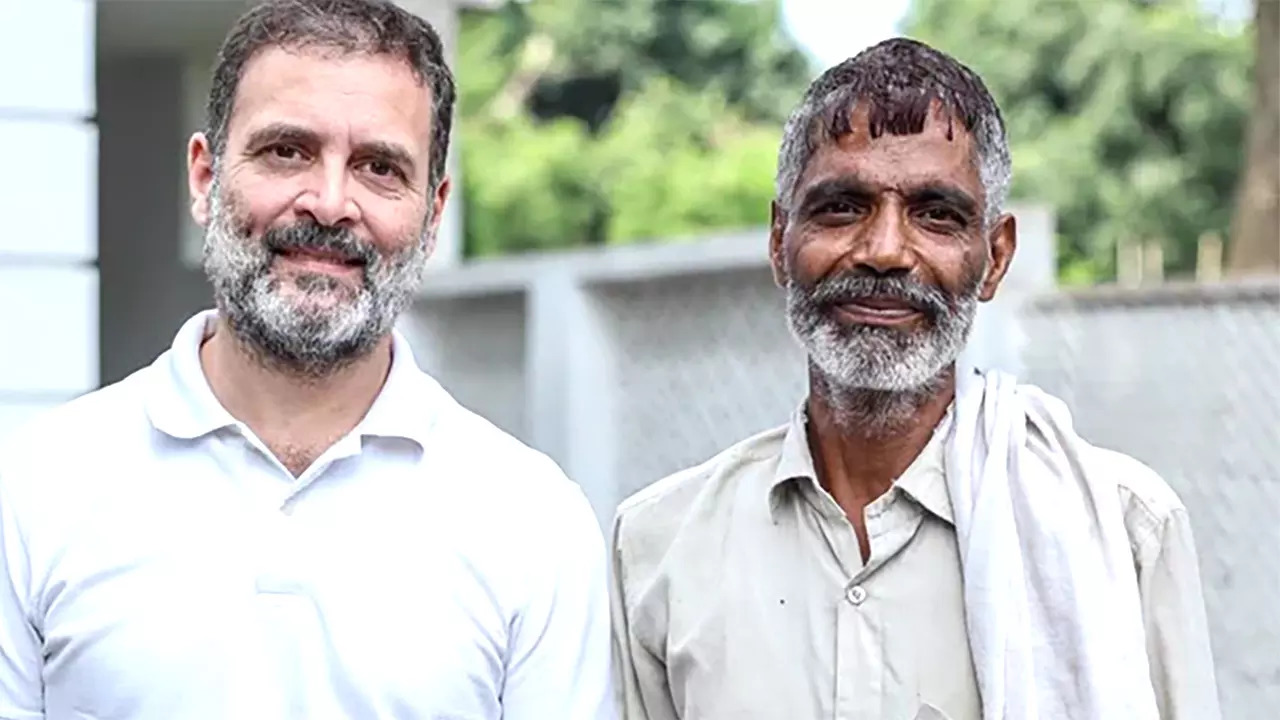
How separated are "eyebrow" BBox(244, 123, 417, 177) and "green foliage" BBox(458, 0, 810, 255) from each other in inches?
885

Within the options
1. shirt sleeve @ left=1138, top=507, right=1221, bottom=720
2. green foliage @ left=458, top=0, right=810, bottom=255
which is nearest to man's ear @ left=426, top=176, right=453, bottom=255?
shirt sleeve @ left=1138, top=507, right=1221, bottom=720

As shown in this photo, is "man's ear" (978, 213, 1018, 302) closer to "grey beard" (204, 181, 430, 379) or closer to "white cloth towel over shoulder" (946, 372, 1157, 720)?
"white cloth towel over shoulder" (946, 372, 1157, 720)

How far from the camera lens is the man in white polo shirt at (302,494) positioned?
239cm

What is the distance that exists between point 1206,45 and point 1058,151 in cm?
222

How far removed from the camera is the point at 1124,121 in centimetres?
2469

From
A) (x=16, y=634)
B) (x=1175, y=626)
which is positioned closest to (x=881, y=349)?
(x=1175, y=626)

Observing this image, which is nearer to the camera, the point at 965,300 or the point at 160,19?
the point at 965,300

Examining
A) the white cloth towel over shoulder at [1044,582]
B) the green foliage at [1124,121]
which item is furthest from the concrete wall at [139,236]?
the green foliage at [1124,121]

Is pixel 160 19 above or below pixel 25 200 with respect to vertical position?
above

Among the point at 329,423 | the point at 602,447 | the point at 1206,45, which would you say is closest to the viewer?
the point at 329,423

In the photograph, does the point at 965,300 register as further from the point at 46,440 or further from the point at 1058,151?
the point at 1058,151

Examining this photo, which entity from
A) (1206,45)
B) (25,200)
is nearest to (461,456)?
(25,200)

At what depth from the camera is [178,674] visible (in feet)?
7.79

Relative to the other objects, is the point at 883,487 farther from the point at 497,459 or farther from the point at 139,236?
the point at 139,236
